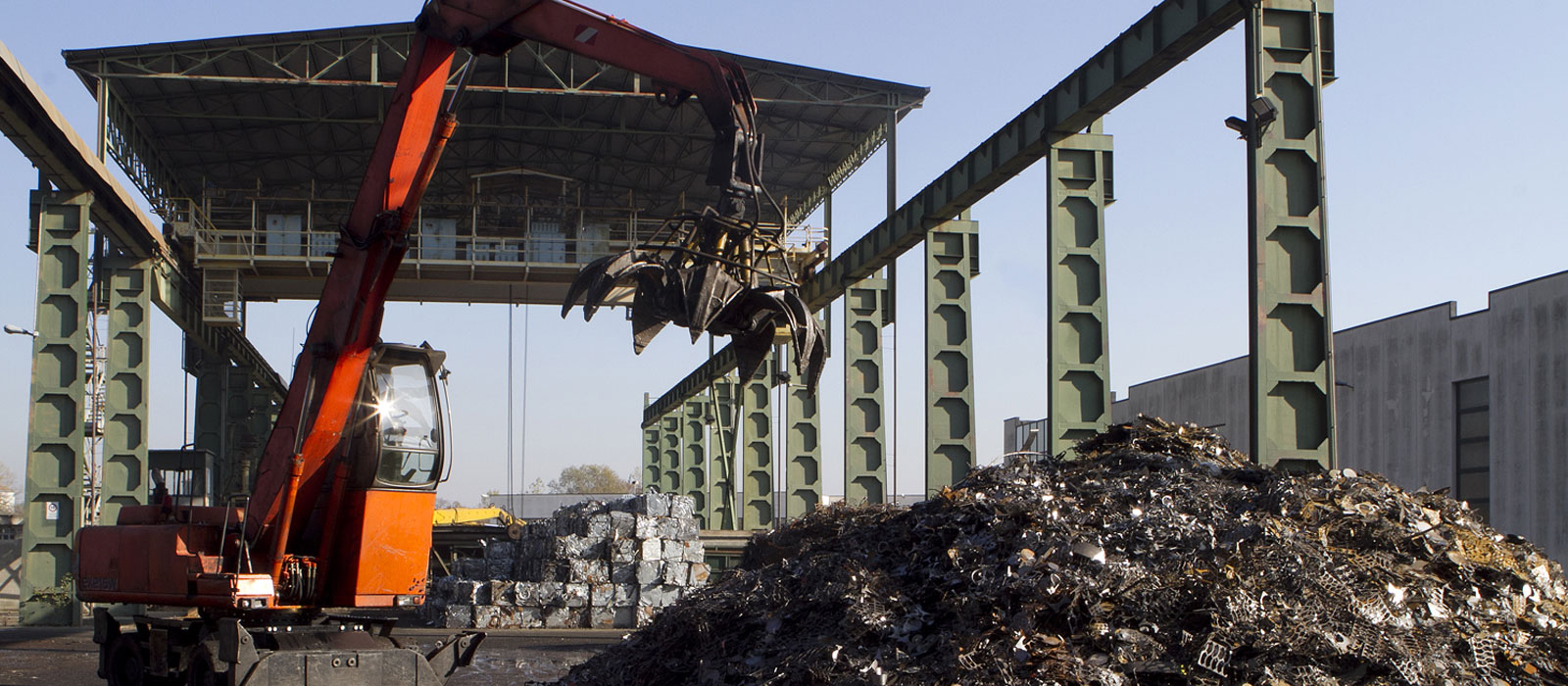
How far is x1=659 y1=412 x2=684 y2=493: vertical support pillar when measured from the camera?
53.2 metres

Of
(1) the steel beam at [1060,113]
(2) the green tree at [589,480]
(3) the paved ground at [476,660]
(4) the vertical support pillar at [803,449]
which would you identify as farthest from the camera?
(2) the green tree at [589,480]

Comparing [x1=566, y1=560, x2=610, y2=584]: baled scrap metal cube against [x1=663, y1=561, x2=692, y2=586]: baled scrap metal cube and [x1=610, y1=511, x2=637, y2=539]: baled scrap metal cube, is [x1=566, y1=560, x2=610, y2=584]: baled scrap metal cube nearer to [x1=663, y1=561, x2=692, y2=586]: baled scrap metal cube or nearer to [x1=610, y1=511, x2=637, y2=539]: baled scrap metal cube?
[x1=610, y1=511, x2=637, y2=539]: baled scrap metal cube

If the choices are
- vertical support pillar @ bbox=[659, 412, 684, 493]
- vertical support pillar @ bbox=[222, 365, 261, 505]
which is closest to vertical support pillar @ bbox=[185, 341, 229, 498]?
vertical support pillar @ bbox=[222, 365, 261, 505]

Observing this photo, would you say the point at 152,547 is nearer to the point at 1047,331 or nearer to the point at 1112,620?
the point at 1112,620

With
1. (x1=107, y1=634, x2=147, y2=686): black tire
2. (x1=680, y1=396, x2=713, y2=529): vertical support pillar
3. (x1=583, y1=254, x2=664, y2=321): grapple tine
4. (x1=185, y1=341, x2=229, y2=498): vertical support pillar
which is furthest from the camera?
(x1=680, y1=396, x2=713, y2=529): vertical support pillar

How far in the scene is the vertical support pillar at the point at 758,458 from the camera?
3450cm

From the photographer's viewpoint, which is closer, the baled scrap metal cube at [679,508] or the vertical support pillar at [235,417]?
the baled scrap metal cube at [679,508]

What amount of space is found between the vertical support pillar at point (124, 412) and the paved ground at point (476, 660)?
10.1ft

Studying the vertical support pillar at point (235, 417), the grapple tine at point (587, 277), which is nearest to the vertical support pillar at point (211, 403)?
the vertical support pillar at point (235, 417)

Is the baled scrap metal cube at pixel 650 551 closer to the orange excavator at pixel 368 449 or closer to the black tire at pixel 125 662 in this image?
the black tire at pixel 125 662

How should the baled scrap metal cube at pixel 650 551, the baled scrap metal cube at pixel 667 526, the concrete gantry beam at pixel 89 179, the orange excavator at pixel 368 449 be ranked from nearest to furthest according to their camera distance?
1. the orange excavator at pixel 368 449
2. the concrete gantry beam at pixel 89 179
3. the baled scrap metal cube at pixel 650 551
4. the baled scrap metal cube at pixel 667 526

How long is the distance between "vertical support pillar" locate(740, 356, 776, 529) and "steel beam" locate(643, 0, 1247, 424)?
1249 centimetres

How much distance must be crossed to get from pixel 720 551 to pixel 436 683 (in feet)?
63.3

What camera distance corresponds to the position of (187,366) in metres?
37.7
